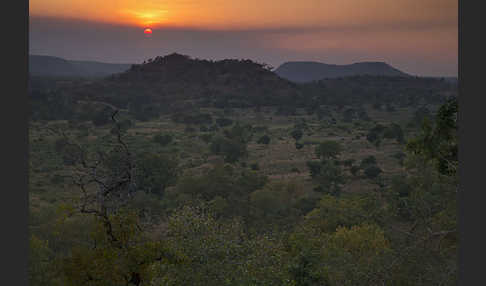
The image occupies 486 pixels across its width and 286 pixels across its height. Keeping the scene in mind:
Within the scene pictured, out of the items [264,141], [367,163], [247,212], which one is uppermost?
[264,141]

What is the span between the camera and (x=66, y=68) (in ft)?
600

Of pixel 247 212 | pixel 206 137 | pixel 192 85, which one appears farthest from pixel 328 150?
pixel 192 85

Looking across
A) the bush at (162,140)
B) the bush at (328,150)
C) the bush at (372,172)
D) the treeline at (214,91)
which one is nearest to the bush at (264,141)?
the bush at (162,140)

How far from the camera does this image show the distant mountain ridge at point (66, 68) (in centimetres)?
16455

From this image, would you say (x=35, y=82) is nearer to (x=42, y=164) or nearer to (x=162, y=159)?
(x=42, y=164)

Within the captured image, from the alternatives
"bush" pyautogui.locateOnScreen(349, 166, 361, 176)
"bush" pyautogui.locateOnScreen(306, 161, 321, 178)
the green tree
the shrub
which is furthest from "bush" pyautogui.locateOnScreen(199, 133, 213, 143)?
"bush" pyautogui.locateOnScreen(349, 166, 361, 176)

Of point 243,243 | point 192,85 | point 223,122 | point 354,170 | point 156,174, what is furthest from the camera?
point 192,85

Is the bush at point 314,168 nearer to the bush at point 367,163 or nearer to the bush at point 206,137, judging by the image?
the bush at point 367,163

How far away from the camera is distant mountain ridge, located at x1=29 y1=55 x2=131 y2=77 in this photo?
164550 millimetres

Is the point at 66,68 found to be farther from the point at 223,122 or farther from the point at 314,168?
the point at 314,168

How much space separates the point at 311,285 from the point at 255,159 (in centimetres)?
3066

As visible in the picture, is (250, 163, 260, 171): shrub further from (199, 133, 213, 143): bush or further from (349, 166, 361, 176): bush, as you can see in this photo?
(199, 133, 213, 143): bush

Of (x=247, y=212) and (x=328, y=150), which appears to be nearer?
(x=247, y=212)

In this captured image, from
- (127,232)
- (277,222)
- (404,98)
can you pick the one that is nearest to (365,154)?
(277,222)
